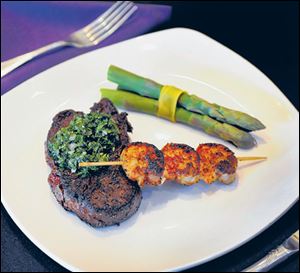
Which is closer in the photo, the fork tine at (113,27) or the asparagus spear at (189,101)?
the asparagus spear at (189,101)

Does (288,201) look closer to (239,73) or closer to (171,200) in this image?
(171,200)

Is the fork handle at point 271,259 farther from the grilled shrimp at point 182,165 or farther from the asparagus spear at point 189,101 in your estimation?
the asparagus spear at point 189,101

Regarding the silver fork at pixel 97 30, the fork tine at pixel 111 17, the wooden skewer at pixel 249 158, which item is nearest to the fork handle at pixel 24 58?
the silver fork at pixel 97 30

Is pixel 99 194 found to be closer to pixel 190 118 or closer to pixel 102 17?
pixel 190 118

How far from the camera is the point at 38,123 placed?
299cm

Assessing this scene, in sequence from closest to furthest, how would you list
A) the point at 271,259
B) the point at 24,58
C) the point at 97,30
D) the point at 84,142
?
the point at 271,259 → the point at 84,142 → the point at 24,58 → the point at 97,30

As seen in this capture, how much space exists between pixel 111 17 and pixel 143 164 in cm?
157

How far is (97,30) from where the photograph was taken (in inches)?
143

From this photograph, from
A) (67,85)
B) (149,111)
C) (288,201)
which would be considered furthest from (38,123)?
(288,201)

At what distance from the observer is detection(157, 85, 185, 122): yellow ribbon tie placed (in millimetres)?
2947

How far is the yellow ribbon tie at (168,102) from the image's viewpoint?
295cm

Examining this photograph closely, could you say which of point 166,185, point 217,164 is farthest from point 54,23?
point 217,164

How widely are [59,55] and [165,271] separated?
176 centimetres

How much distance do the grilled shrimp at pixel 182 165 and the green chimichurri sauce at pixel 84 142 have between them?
0.92ft
